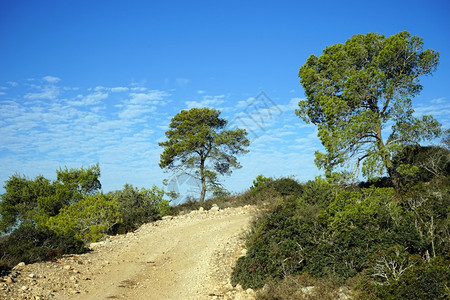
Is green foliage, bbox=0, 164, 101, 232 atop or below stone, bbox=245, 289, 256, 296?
atop

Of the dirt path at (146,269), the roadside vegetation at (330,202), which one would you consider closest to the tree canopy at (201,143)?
the roadside vegetation at (330,202)

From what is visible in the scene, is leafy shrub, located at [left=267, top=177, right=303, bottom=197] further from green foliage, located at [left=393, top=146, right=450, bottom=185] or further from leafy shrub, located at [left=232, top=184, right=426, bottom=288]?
leafy shrub, located at [left=232, top=184, right=426, bottom=288]

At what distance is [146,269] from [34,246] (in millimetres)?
4383

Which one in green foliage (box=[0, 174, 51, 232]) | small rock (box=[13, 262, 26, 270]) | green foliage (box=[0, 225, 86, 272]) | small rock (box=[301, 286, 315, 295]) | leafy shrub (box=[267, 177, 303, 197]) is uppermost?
green foliage (box=[0, 174, 51, 232])

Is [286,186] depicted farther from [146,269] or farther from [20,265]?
[20,265]

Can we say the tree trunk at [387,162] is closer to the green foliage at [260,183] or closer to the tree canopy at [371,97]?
the tree canopy at [371,97]

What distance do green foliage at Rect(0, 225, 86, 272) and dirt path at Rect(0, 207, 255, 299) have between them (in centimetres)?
51

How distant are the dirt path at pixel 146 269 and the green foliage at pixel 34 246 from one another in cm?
51

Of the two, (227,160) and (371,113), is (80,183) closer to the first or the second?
(227,160)

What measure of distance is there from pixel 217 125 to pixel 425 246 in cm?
2527

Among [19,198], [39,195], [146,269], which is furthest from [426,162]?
[19,198]

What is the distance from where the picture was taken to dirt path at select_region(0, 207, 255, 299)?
8.70 m

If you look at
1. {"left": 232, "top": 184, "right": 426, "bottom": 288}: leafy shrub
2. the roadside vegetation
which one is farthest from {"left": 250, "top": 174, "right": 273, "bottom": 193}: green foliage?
{"left": 232, "top": 184, "right": 426, "bottom": 288}: leafy shrub

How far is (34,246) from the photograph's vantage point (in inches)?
477
